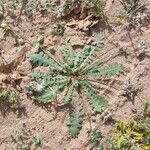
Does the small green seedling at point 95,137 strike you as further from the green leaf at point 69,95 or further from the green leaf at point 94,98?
the green leaf at point 69,95

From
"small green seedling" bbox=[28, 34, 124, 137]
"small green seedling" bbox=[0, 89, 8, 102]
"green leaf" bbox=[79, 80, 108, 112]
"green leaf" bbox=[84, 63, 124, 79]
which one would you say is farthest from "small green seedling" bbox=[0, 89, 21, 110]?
"green leaf" bbox=[84, 63, 124, 79]

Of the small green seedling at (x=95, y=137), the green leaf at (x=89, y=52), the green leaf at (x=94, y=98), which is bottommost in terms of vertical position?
the small green seedling at (x=95, y=137)

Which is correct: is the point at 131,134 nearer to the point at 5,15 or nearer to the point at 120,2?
the point at 120,2

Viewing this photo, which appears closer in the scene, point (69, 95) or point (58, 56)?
point (69, 95)

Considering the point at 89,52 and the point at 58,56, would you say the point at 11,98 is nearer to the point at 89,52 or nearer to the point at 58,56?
the point at 58,56

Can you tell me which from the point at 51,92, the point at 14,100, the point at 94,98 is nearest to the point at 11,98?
the point at 14,100

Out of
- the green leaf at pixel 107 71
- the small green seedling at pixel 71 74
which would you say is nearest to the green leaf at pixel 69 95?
the small green seedling at pixel 71 74

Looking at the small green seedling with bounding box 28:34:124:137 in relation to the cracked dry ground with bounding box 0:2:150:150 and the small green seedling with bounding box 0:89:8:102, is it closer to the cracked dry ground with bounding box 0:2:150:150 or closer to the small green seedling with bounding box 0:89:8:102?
the cracked dry ground with bounding box 0:2:150:150

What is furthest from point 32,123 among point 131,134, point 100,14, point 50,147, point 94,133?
point 100,14
